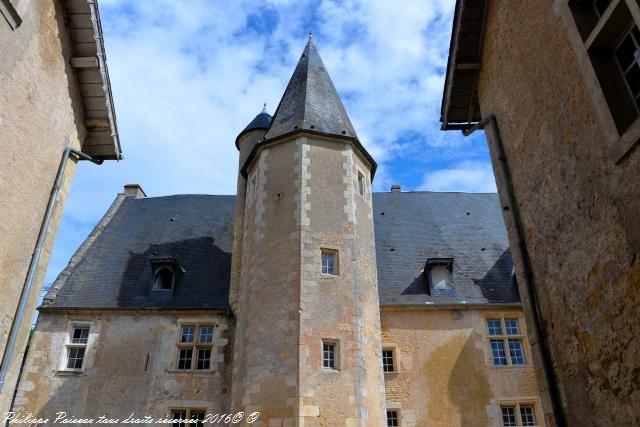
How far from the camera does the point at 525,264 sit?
5277mm

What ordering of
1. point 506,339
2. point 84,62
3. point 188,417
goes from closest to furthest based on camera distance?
point 84,62, point 188,417, point 506,339

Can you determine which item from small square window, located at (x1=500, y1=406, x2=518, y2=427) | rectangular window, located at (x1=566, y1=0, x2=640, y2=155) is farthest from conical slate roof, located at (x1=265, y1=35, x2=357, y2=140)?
rectangular window, located at (x1=566, y1=0, x2=640, y2=155)

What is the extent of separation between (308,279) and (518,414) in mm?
6065

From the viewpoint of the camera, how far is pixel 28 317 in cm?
577

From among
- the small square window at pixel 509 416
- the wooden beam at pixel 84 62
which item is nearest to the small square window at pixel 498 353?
the small square window at pixel 509 416

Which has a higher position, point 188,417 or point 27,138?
point 27,138

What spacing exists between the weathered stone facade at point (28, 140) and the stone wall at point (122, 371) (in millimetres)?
6377

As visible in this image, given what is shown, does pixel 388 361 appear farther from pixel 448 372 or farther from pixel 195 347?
pixel 195 347

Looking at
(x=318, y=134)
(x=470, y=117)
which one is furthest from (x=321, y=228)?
(x=470, y=117)

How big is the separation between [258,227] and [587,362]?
27.8 feet

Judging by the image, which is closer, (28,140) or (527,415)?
(28,140)

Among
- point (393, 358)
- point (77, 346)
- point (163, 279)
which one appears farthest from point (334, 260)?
point (77, 346)

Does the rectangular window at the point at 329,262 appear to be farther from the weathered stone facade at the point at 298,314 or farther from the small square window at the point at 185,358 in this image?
the small square window at the point at 185,358

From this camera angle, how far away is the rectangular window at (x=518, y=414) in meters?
11.6
